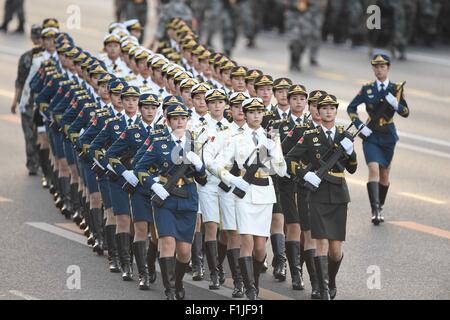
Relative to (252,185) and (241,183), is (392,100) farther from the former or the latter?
(241,183)

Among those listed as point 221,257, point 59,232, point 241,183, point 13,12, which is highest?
point 241,183

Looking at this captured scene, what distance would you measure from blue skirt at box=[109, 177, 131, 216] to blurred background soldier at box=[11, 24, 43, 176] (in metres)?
6.18

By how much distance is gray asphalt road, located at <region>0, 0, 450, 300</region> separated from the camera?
17.3 m

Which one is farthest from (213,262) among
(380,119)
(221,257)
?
(380,119)

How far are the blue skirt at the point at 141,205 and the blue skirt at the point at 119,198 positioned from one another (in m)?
0.49

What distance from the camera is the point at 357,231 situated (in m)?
20.5

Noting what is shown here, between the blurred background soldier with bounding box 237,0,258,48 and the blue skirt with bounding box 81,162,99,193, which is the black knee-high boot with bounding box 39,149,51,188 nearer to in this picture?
the blue skirt with bounding box 81,162,99,193

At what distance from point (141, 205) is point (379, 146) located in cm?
495

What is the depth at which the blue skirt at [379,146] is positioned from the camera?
68.8 ft

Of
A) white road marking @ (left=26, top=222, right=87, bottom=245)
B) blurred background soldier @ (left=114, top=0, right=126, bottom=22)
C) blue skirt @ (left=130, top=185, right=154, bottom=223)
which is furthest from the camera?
blurred background soldier @ (left=114, top=0, right=126, bottom=22)

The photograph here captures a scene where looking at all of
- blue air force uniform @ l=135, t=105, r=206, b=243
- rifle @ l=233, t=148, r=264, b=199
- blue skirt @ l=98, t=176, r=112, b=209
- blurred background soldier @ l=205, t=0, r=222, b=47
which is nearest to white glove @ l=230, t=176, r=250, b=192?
rifle @ l=233, t=148, r=264, b=199

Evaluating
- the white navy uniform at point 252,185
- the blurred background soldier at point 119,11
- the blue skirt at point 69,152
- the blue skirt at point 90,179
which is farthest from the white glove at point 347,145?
the blurred background soldier at point 119,11

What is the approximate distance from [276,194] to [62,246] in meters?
3.29

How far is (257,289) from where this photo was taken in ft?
54.9
